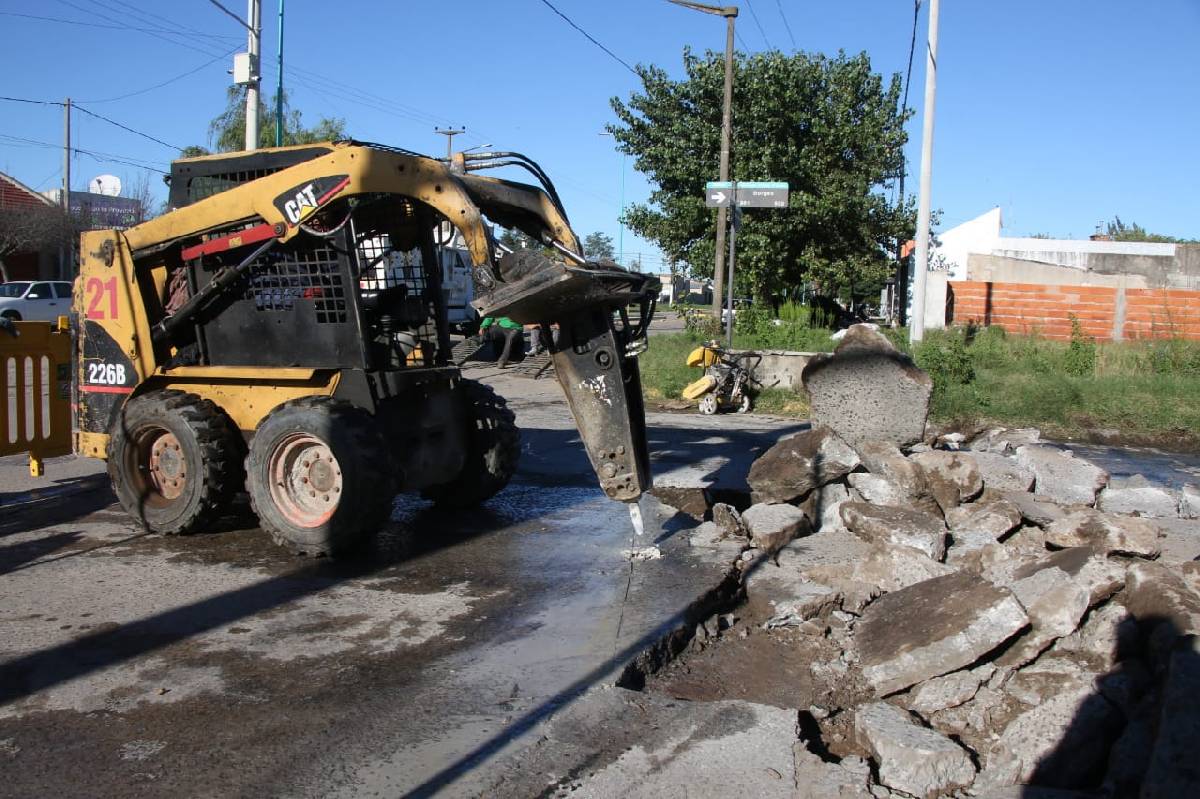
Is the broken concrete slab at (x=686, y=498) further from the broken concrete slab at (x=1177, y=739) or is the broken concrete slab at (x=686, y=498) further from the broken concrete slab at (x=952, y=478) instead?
the broken concrete slab at (x=1177, y=739)

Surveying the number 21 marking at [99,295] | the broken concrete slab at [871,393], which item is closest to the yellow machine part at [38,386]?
the number 21 marking at [99,295]

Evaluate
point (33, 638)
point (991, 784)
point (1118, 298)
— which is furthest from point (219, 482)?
point (1118, 298)

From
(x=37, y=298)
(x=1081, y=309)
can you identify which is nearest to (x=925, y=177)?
(x=1081, y=309)

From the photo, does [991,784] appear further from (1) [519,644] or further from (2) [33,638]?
(2) [33,638]

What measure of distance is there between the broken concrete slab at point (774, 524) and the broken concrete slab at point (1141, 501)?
2570 mm

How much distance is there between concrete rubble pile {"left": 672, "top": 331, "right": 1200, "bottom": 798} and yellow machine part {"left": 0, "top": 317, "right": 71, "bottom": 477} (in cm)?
576

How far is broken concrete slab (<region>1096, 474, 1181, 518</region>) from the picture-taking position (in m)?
7.62

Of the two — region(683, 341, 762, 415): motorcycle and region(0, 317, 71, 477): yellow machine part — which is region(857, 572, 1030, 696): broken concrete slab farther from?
region(683, 341, 762, 415): motorcycle

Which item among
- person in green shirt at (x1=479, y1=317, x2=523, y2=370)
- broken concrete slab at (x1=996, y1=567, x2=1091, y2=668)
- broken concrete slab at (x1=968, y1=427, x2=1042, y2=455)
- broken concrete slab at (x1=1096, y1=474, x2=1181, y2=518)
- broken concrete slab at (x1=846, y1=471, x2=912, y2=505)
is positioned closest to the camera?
broken concrete slab at (x1=996, y1=567, x2=1091, y2=668)

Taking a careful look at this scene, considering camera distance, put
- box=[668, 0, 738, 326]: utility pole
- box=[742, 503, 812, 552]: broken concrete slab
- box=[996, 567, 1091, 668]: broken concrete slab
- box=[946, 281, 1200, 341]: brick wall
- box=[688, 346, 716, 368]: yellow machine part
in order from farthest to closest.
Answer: box=[946, 281, 1200, 341]: brick wall, box=[668, 0, 738, 326]: utility pole, box=[688, 346, 716, 368]: yellow machine part, box=[742, 503, 812, 552]: broken concrete slab, box=[996, 567, 1091, 668]: broken concrete slab

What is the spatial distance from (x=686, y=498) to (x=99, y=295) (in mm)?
5041

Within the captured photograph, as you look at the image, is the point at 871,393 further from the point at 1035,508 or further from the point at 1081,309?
the point at 1081,309

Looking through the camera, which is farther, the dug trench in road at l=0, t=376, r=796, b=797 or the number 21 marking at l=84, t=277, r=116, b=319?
the number 21 marking at l=84, t=277, r=116, b=319

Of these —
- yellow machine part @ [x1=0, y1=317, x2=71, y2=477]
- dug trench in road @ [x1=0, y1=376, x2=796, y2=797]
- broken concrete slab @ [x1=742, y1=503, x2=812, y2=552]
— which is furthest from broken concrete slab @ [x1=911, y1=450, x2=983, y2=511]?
yellow machine part @ [x1=0, y1=317, x2=71, y2=477]
